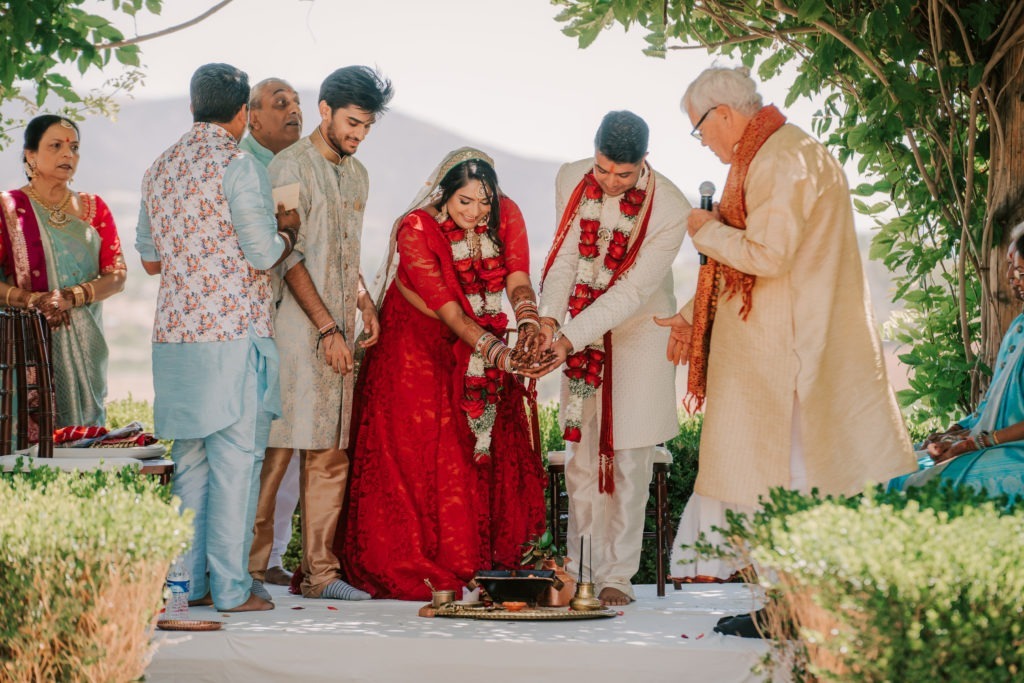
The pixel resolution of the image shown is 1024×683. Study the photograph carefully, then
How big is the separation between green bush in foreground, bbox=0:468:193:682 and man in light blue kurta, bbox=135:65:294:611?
1555 millimetres

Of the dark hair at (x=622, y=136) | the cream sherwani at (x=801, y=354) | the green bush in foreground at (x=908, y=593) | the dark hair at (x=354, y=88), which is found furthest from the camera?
the dark hair at (x=354, y=88)

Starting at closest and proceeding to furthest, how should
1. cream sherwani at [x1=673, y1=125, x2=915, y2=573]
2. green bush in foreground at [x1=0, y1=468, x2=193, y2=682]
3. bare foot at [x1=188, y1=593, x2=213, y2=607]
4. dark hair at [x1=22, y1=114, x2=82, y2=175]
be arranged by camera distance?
1. green bush in foreground at [x1=0, y1=468, x2=193, y2=682]
2. cream sherwani at [x1=673, y1=125, x2=915, y2=573]
3. bare foot at [x1=188, y1=593, x2=213, y2=607]
4. dark hair at [x1=22, y1=114, x2=82, y2=175]

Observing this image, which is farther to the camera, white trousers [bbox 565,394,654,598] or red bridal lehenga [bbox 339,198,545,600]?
red bridal lehenga [bbox 339,198,545,600]

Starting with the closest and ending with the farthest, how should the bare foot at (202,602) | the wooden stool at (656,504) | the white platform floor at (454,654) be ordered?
the white platform floor at (454,654), the bare foot at (202,602), the wooden stool at (656,504)

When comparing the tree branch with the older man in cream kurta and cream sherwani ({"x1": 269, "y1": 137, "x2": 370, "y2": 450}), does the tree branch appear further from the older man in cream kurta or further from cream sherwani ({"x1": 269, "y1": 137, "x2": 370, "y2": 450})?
the older man in cream kurta

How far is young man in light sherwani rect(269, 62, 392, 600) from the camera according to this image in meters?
5.47

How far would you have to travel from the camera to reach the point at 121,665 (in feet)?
11.0

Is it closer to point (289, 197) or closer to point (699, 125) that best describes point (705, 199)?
point (699, 125)

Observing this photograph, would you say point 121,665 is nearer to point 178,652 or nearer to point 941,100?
point 178,652

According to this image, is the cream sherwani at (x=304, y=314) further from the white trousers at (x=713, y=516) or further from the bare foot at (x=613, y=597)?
the white trousers at (x=713, y=516)

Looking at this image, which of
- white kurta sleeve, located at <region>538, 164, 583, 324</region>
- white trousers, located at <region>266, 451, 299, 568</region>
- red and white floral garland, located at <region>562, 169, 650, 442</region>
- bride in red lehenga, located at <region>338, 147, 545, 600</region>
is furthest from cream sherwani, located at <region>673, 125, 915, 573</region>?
white trousers, located at <region>266, 451, 299, 568</region>

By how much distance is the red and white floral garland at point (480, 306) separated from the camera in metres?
5.53

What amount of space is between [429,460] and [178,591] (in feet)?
4.19

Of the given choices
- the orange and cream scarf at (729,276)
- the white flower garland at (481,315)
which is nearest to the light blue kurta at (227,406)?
the white flower garland at (481,315)
